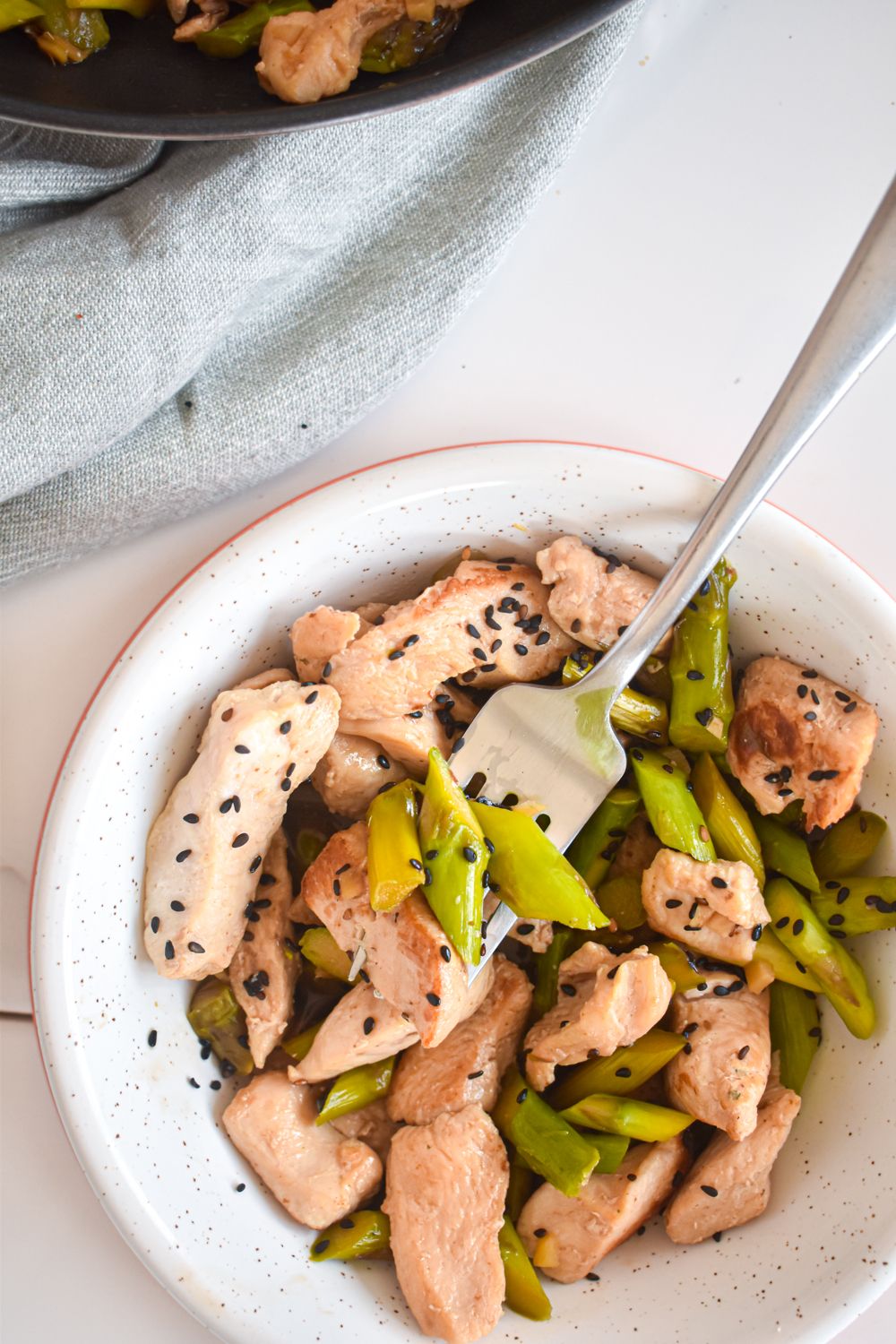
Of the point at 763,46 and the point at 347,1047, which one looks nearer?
the point at 347,1047

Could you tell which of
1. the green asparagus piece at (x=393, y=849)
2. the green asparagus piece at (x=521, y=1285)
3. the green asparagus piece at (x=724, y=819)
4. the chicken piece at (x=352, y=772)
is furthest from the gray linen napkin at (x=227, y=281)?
the green asparagus piece at (x=521, y=1285)

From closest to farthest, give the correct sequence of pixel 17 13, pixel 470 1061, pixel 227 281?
pixel 17 13
pixel 227 281
pixel 470 1061

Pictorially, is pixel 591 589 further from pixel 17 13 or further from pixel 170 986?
→ pixel 17 13

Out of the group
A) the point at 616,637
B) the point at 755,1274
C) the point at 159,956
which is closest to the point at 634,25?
the point at 616,637

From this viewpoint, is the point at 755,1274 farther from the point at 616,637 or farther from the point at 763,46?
the point at 763,46

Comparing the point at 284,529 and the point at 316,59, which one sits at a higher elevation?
the point at 316,59

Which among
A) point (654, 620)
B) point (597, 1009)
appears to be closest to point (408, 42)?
point (654, 620)
